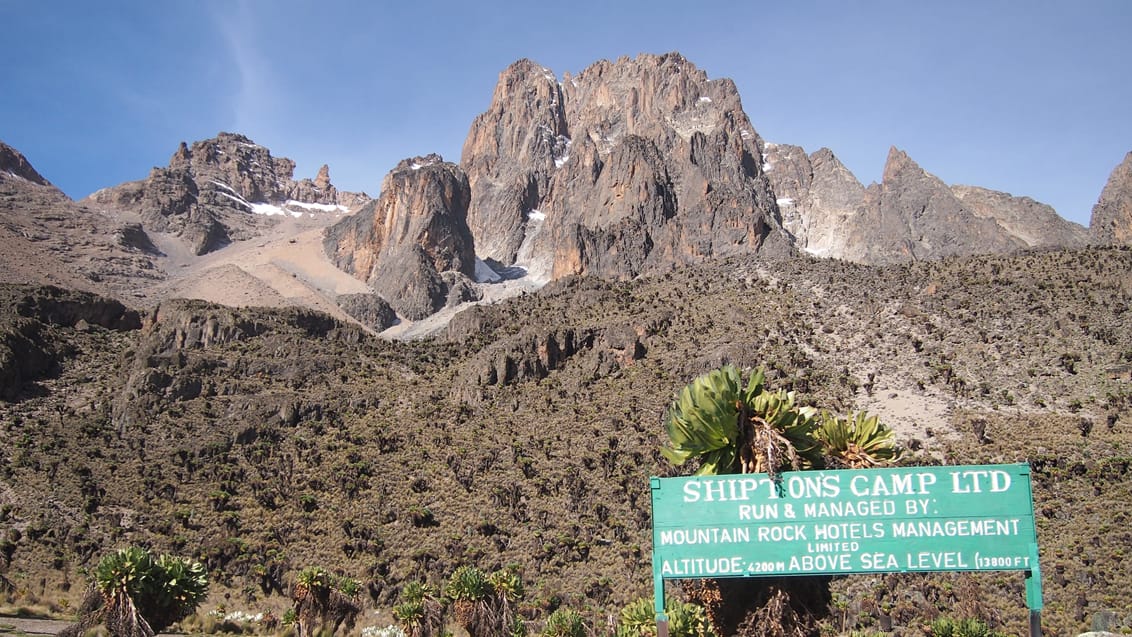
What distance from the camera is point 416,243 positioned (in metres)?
151

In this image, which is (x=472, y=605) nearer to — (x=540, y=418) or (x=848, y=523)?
(x=848, y=523)

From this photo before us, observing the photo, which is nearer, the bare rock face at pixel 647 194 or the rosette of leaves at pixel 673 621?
the rosette of leaves at pixel 673 621

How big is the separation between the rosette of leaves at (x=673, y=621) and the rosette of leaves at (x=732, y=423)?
13.1 ft

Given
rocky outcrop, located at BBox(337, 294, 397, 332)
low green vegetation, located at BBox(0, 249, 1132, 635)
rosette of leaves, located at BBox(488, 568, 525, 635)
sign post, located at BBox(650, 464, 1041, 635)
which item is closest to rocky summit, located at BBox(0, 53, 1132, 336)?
rocky outcrop, located at BBox(337, 294, 397, 332)

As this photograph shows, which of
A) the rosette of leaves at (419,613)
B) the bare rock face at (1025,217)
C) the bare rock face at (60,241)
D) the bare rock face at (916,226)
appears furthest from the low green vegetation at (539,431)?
the bare rock face at (1025,217)

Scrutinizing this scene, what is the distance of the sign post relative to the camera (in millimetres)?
11750

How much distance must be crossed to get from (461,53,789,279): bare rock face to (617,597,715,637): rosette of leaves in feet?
250

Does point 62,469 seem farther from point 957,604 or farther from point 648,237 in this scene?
point 648,237

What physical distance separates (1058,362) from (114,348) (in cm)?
7948

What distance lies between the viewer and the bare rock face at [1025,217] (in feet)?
497

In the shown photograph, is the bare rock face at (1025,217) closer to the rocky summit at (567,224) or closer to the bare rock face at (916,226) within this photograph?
the rocky summit at (567,224)

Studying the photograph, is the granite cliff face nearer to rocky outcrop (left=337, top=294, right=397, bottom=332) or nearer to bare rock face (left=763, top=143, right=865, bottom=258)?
bare rock face (left=763, top=143, right=865, bottom=258)

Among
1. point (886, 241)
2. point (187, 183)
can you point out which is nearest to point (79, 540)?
point (886, 241)

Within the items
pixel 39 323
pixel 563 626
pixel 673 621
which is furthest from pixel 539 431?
pixel 39 323
